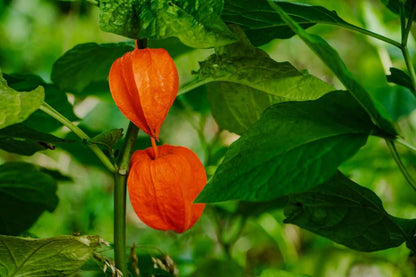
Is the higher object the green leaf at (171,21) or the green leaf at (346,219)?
the green leaf at (171,21)

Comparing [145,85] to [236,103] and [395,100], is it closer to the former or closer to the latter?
[236,103]

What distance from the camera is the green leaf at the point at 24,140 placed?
433 millimetres

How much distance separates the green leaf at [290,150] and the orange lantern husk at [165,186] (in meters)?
0.06

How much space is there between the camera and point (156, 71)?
1.28 ft

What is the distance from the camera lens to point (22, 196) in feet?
2.06

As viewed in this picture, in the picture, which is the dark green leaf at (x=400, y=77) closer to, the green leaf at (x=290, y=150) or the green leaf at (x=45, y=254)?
the green leaf at (x=290, y=150)

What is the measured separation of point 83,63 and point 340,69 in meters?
0.31

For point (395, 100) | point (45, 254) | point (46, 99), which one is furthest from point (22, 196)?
point (395, 100)

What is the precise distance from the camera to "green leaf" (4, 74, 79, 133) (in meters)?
0.56

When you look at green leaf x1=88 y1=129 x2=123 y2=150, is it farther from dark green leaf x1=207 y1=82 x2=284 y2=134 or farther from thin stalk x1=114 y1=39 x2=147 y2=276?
dark green leaf x1=207 y1=82 x2=284 y2=134

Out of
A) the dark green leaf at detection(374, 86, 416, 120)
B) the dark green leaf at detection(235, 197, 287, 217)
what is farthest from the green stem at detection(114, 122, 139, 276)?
the dark green leaf at detection(374, 86, 416, 120)

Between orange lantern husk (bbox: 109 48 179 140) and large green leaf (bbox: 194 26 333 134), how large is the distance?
0.09 meters

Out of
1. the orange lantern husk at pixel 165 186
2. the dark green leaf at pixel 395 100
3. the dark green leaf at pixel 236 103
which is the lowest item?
the dark green leaf at pixel 395 100

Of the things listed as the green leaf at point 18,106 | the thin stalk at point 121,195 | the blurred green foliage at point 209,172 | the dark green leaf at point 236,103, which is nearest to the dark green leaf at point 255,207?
the blurred green foliage at point 209,172
